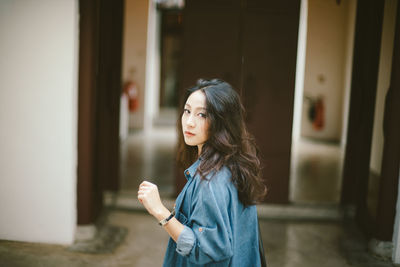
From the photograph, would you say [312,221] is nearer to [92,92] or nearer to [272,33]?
[272,33]

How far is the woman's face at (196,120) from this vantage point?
1.84m

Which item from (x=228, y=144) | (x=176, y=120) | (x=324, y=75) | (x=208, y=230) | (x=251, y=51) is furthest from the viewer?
(x=324, y=75)

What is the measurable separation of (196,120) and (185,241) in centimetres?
53

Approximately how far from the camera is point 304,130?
11.0m

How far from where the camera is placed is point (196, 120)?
6.06ft

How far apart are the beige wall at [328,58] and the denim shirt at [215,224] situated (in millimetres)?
9045

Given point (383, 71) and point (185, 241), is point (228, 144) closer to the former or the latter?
point (185, 241)

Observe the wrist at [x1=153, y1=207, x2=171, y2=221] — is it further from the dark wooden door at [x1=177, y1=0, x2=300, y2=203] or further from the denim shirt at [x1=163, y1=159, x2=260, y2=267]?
the dark wooden door at [x1=177, y1=0, x2=300, y2=203]

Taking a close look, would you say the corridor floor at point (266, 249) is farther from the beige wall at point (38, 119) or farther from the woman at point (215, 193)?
the woman at point (215, 193)

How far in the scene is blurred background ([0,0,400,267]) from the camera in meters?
3.75

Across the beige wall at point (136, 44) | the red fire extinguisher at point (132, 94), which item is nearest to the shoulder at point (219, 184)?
the red fire extinguisher at point (132, 94)

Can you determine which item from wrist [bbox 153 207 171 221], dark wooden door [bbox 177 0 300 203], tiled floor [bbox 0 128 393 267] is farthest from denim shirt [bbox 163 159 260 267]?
dark wooden door [bbox 177 0 300 203]

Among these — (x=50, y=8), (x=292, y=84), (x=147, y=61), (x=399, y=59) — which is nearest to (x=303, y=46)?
(x=147, y=61)

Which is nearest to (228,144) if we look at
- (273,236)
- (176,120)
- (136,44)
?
(273,236)
